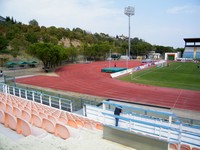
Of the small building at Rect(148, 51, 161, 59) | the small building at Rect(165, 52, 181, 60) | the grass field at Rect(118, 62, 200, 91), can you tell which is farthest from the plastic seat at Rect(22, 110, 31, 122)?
the small building at Rect(148, 51, 161, 59)

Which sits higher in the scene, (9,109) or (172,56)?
(172,56)

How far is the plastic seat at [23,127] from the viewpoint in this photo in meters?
Result: 4.47

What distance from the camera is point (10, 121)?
493 cm

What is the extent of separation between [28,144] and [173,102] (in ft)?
50.7

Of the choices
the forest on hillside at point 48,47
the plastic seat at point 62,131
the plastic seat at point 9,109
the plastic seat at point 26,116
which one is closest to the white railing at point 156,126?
the plastic seat at point 62,131

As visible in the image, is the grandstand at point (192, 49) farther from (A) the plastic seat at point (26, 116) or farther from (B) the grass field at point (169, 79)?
(A) the plastic seat at point (26, 116)

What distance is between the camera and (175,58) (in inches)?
3108

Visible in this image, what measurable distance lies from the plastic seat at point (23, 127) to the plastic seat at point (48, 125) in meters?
0.67

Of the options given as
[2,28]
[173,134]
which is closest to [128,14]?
[2,28]

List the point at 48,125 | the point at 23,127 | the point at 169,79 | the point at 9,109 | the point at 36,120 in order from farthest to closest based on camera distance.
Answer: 1. the point at 169,79
2. the point at 9,109
3. the point at 36,120
4. the point at 48,125
5. the point at 23,127

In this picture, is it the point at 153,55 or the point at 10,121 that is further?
the point at 153,55

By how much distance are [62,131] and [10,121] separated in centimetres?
Result: 155

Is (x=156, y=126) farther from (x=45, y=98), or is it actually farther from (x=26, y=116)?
(x=45, y=98)

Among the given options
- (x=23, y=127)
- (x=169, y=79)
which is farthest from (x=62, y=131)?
(x=169, y=79)
